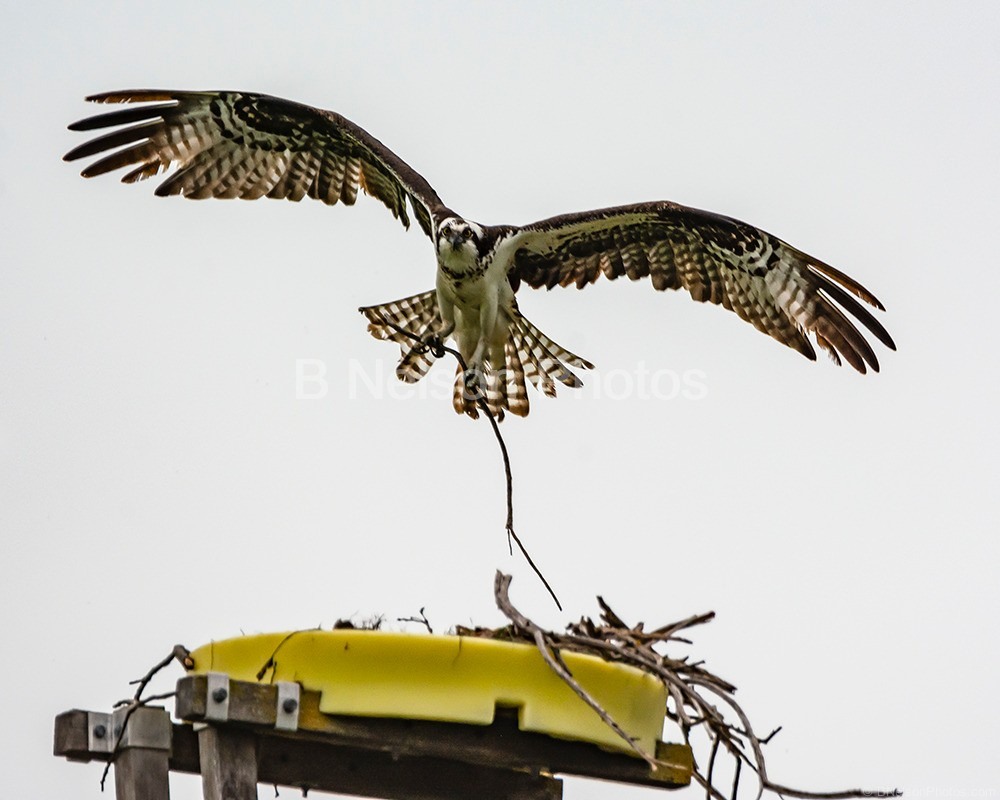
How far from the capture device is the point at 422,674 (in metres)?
3.47

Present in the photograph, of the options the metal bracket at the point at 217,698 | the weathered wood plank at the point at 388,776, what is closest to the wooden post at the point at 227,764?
the metal bracket at the point at 217,698

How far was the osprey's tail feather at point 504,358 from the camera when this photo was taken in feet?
22.5

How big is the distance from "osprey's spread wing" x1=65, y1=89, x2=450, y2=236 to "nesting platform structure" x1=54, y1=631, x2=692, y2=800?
3007mm

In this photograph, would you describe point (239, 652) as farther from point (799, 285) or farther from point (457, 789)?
point (799, 285)

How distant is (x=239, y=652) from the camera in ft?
11.6

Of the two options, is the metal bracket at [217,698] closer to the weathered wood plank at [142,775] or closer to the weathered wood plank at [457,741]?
the weathered wood plank at [457,741]

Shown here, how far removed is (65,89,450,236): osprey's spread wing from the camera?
6387 mm

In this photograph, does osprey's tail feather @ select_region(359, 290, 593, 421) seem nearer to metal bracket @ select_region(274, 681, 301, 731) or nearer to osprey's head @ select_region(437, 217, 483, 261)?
osprey's head @ select_region(437, 217, 483, 261)

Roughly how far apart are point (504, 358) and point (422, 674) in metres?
3.53

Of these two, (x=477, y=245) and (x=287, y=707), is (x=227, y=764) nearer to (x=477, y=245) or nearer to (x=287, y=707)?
(x=287, y=707)

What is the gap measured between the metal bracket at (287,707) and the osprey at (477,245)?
304 cm

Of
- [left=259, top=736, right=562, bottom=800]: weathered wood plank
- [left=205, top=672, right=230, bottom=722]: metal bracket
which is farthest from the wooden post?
[left=259, top=736, right=562, bottom=800]: weathered wood plank

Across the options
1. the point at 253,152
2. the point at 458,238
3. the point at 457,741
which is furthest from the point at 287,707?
the point at 253,152

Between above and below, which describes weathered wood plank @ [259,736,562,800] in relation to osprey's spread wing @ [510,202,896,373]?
below
